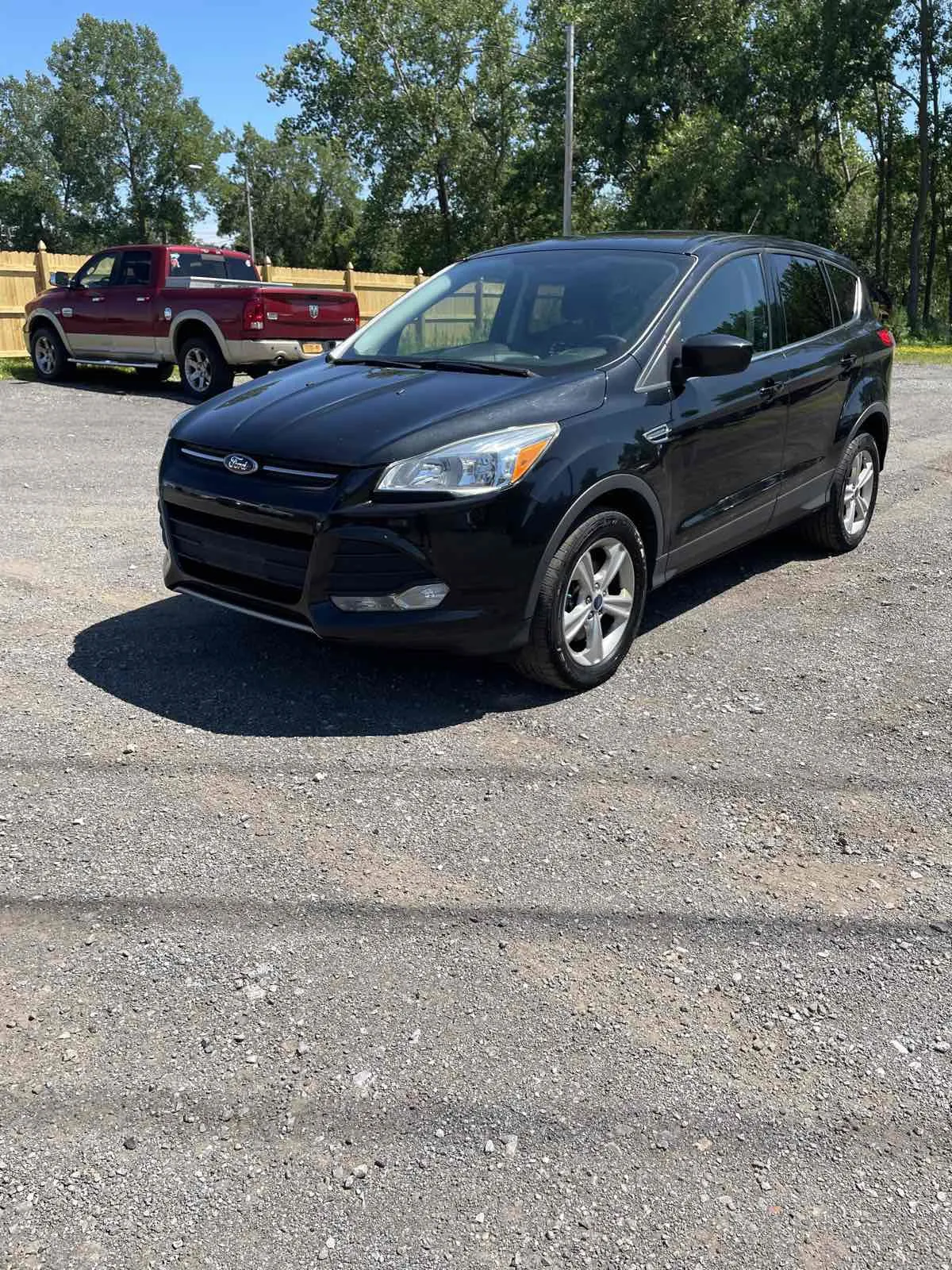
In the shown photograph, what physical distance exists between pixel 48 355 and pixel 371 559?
559 inches

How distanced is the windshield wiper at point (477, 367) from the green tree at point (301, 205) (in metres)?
68.4

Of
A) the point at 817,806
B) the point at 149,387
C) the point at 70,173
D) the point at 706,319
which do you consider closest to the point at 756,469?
the point at 706,319

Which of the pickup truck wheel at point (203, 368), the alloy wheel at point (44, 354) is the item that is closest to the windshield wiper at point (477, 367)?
the pickup truck wheel at point (203, 368)

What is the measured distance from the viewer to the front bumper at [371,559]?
13.0 feet

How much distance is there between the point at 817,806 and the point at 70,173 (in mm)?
86385

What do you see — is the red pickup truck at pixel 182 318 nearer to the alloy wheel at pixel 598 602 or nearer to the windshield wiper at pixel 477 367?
the windshield wiper at pixel 477 367

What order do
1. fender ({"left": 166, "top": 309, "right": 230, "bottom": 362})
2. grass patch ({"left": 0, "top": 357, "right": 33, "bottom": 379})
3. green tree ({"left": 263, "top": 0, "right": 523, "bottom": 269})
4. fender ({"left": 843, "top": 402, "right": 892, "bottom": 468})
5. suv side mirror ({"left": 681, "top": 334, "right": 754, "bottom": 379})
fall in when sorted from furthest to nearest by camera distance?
green tree ({"left": 263, "top": 0, "right": 523, "bottom": 269}), grass patch ({"left": 0, "top": 357, "right": 33, "bottom": 379}), fender ({"left": 166, "top": 309, "right": 230, "bottom": 362}), fender ({"left": 843, "top": 402, "right": 892, "bottom": 468}), suv side mirror ({"left": 681, "top": 334, "right": 754, "bottom": 379})

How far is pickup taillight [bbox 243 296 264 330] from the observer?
43.4 ft

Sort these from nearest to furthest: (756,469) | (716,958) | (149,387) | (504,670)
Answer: (716,958) < (504,670) < (756,469) < (149,387)

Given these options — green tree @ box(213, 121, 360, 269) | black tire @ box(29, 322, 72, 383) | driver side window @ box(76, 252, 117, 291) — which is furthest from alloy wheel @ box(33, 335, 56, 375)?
green tree @ box(213, 121, 360, 269)

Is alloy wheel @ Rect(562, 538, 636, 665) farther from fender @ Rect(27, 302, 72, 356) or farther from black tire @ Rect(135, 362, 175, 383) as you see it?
fender @ Rect(27, 302, 72, 356)

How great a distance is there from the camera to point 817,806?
12.0 ft

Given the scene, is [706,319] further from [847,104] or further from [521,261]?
[847,104]

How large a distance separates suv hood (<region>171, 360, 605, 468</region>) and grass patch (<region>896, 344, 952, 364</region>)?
886 inches
